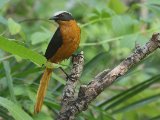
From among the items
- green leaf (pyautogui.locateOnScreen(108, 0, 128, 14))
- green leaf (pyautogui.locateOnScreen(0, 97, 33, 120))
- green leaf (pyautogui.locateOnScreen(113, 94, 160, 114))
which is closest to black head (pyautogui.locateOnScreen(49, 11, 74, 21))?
green leaf (pyautogui.locateOnScreen(0, 97, 33, 120))

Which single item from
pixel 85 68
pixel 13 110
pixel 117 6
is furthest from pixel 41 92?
pixel 117 6

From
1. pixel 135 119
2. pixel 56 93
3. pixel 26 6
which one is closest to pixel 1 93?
pixel 56 93

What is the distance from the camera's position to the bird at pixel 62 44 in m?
1.75

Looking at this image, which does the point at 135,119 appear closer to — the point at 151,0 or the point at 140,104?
the point at 140,104

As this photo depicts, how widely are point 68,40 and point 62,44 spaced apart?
3 centimetres

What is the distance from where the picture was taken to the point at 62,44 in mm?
1770

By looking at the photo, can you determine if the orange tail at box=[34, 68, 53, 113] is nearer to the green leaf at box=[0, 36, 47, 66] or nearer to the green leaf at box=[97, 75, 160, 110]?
the green leaf at box=[0, 36, 47, 66]

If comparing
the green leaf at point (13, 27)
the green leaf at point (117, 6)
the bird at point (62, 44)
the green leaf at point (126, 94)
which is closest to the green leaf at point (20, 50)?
the bird at point (62, 44)

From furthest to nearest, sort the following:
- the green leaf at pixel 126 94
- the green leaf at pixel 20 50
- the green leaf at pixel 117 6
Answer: the green leaf at pixel 117 6 < the green leaf at pixel 126 94 < the green leaf at pixel 20 50

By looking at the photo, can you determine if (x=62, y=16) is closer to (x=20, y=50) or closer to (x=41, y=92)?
(x=41, y=92)

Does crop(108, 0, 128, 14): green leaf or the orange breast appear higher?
crop(108, 0, 128, 14): green leaf

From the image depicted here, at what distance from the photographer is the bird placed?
1.75 meters

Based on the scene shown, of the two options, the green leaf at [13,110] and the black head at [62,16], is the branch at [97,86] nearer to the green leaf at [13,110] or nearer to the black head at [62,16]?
the green leaf at [13,110]

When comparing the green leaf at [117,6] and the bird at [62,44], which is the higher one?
the green leaf at [117,6]
